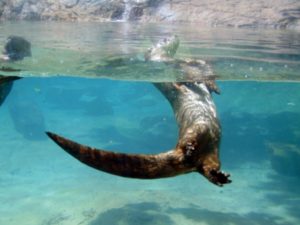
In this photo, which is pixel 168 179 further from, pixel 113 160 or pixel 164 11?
pixel 113 160

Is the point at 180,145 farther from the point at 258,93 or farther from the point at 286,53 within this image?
the point at 258,93

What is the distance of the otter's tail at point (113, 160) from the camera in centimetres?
342

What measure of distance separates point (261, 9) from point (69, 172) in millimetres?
21958

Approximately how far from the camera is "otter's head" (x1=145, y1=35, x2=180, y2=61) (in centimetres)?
869

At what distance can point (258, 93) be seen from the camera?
188ft

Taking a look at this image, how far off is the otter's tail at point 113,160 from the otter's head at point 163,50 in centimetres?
543

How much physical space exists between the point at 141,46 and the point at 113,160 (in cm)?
745

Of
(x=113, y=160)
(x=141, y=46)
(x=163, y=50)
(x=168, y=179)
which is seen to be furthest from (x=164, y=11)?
(x=168, y=179)

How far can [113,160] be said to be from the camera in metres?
3.47

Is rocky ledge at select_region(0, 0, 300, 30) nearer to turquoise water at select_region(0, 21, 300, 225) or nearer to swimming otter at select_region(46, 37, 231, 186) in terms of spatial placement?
turquoise water at select_region(0, 21, 300, 225)

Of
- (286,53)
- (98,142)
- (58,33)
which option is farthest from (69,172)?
(286,53)

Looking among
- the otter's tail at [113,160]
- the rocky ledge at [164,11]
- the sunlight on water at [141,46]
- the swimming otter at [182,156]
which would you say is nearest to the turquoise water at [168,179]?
the sunlight on water at [141,46]

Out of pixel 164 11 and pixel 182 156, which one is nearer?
pixel 182 156

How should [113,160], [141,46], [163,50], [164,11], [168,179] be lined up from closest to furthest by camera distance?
[113,160]
[163,50]
[164,11]
[141,46]
[168,179]
